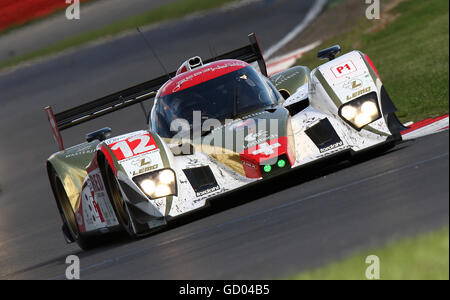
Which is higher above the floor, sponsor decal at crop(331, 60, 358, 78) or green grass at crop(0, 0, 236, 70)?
green grass at crop(0, 0, 236, 70)

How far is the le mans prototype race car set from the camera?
763cm

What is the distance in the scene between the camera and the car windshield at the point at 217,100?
888cm

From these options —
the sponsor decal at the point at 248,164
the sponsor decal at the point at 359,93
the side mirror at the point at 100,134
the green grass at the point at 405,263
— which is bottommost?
the green grass at the point at 405,263

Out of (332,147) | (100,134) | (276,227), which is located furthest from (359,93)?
(100,134)

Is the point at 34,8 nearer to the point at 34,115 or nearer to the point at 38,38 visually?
the point at 38,38

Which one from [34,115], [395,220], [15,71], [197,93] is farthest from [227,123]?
[15,71]
